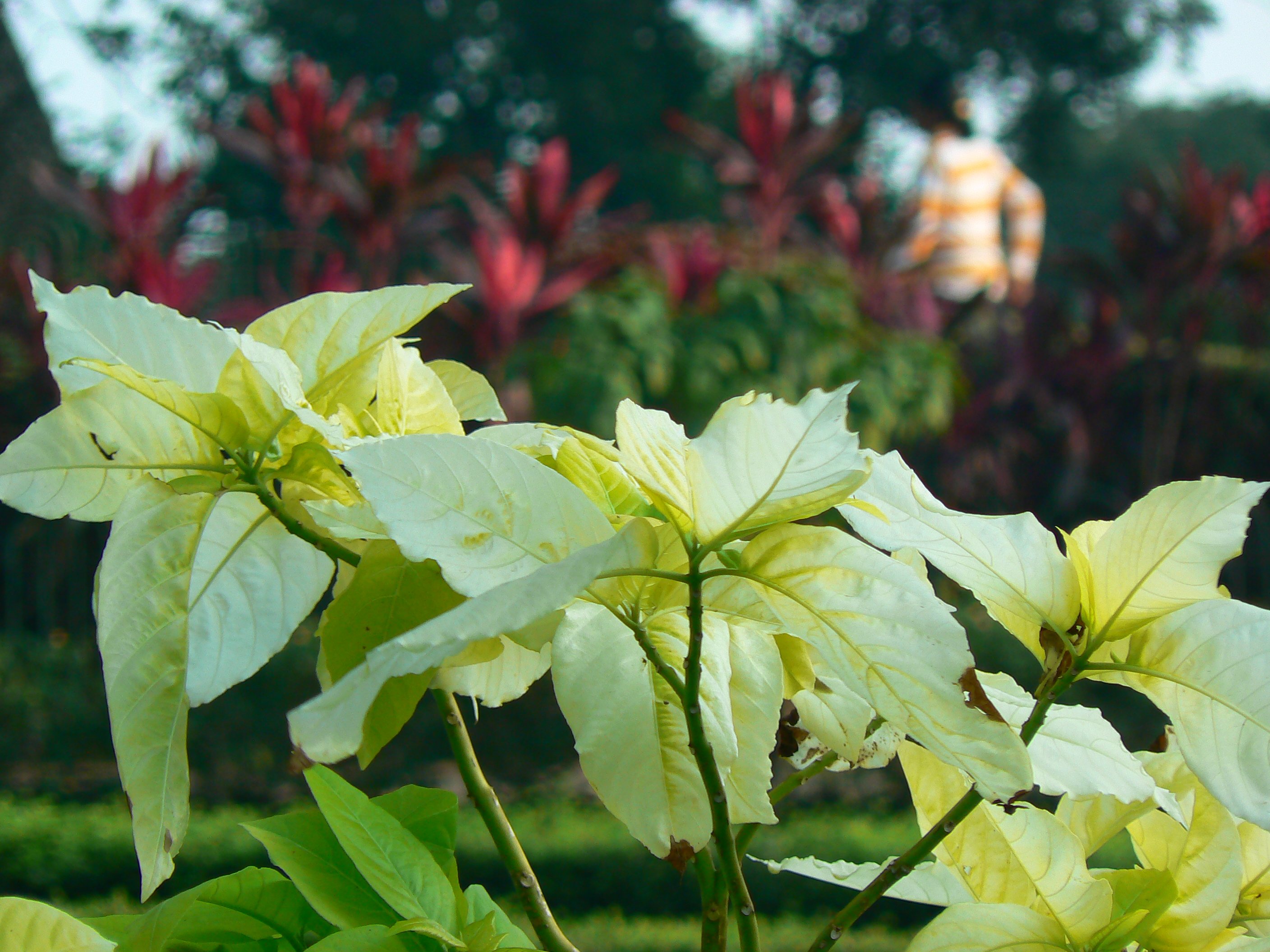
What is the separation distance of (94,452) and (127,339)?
5 cm

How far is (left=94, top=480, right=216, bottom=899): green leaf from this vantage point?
1.29 ft

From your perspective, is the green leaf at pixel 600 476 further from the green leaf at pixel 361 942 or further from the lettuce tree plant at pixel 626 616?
the green leaf at pixel 361 942

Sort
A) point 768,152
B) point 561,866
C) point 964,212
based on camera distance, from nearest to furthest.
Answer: point 561,866, point 768,152, point 964,212

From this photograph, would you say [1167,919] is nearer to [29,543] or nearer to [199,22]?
[29,543]

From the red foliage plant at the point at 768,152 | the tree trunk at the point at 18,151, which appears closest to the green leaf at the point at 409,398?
the red foliage plant at the point at 768,152

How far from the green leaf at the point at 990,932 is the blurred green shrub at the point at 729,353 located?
3.85 meters

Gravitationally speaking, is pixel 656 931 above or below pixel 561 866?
above

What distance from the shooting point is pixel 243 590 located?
43cm

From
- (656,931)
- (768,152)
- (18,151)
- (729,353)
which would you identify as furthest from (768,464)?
(18,151)

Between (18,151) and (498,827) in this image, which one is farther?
(18,151)

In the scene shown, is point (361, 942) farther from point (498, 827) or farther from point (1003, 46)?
point (1003, 46)

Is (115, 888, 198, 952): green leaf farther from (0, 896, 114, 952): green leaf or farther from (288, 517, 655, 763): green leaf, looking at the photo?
(288, 517, 655, 763): green leaf

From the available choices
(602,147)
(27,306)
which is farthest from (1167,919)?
(602,147)

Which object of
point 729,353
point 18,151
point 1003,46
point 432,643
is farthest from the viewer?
point 1003,46
